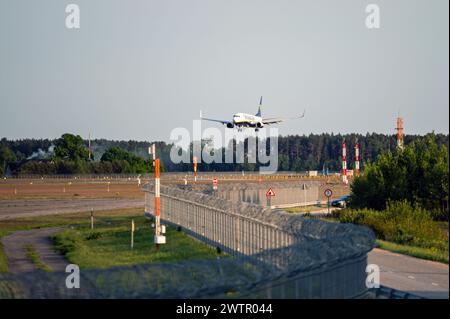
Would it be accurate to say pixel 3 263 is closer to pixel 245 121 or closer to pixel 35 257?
pixel 35 257

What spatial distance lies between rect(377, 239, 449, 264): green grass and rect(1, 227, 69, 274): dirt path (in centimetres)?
1331

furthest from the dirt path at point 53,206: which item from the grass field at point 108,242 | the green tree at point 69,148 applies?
the green tree at point 69,148

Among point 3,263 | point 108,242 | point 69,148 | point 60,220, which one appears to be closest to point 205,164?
point 69,148

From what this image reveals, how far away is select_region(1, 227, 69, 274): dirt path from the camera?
29.2m

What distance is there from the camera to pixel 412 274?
72.0 ft

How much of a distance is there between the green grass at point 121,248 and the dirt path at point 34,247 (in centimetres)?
60

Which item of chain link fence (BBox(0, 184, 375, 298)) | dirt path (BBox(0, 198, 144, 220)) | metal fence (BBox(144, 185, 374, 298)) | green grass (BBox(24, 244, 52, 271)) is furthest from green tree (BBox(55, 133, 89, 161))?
chain link fence (BBox(0, 184, 375, 298))

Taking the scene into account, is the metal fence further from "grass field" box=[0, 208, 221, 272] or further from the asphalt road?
the asphalt road

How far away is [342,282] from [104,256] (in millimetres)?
18070

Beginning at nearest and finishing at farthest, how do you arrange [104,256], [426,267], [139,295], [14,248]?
[139,295] < [426,267] < [104,256] < [14,248]

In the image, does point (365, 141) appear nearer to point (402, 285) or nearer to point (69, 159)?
point (69, 159)

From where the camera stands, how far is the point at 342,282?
1550cm

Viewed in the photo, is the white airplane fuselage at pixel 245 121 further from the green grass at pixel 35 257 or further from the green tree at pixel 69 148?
the green tree at pixel 69 148
